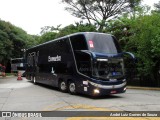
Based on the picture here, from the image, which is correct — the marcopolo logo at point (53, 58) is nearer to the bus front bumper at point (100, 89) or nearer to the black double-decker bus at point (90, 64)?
the black double-decker bus at point (90, 64)

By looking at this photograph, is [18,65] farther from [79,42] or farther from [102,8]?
[79,42]

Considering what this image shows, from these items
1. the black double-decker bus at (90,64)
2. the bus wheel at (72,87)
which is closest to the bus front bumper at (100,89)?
the black double-decker bus at (90,64)

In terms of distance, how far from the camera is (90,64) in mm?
15430

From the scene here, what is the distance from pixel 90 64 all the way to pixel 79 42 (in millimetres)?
2006

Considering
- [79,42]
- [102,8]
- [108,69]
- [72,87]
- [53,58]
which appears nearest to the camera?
[108,69]

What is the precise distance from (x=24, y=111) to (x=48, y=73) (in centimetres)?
1010

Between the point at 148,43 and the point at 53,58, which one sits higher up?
the point at 148,43

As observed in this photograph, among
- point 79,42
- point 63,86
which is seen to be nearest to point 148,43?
point 63,86

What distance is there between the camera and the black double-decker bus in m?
15.5

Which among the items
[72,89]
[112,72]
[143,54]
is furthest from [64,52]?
[143,54]

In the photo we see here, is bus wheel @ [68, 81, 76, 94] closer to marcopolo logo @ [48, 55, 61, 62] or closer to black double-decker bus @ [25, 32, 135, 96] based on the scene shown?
black double-decker bus @ [25, 32, 135, 96]

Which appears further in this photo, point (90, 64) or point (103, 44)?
point (103, 44)

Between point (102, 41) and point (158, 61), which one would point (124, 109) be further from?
point (158, 61)

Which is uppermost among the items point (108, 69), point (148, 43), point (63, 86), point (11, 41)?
point (11, 41)
